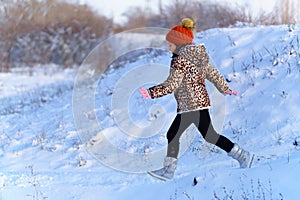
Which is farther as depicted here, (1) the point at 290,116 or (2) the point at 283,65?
(2) the point at 283,65

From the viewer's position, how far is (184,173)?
18.9 ft

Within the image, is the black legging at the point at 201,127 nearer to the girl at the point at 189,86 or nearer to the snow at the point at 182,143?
the girl at the point at 189,86

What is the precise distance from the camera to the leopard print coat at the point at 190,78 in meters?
4.85

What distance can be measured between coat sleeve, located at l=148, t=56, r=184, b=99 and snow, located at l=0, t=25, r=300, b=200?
A: 3.56 ft

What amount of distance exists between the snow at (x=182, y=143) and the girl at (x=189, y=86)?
0.38 meters

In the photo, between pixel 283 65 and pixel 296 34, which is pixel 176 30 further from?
pixel 296 34

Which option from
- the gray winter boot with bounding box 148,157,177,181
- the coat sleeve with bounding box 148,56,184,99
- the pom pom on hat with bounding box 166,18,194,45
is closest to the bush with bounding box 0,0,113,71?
the gray winter boot with bounding box 148,157,177,181

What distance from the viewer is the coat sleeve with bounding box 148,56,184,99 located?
479 cm

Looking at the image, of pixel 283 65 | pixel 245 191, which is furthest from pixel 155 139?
pixel 245 191

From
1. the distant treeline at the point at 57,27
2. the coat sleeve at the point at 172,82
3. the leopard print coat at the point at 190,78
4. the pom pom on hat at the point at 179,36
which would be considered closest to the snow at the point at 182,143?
the leopard print coat at the point at 190,78

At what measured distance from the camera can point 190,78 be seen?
4.93 meters

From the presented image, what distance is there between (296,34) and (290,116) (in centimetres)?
277

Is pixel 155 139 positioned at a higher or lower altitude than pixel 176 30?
lower

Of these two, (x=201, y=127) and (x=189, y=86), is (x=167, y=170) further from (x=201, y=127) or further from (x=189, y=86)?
(x=189, y=86)
